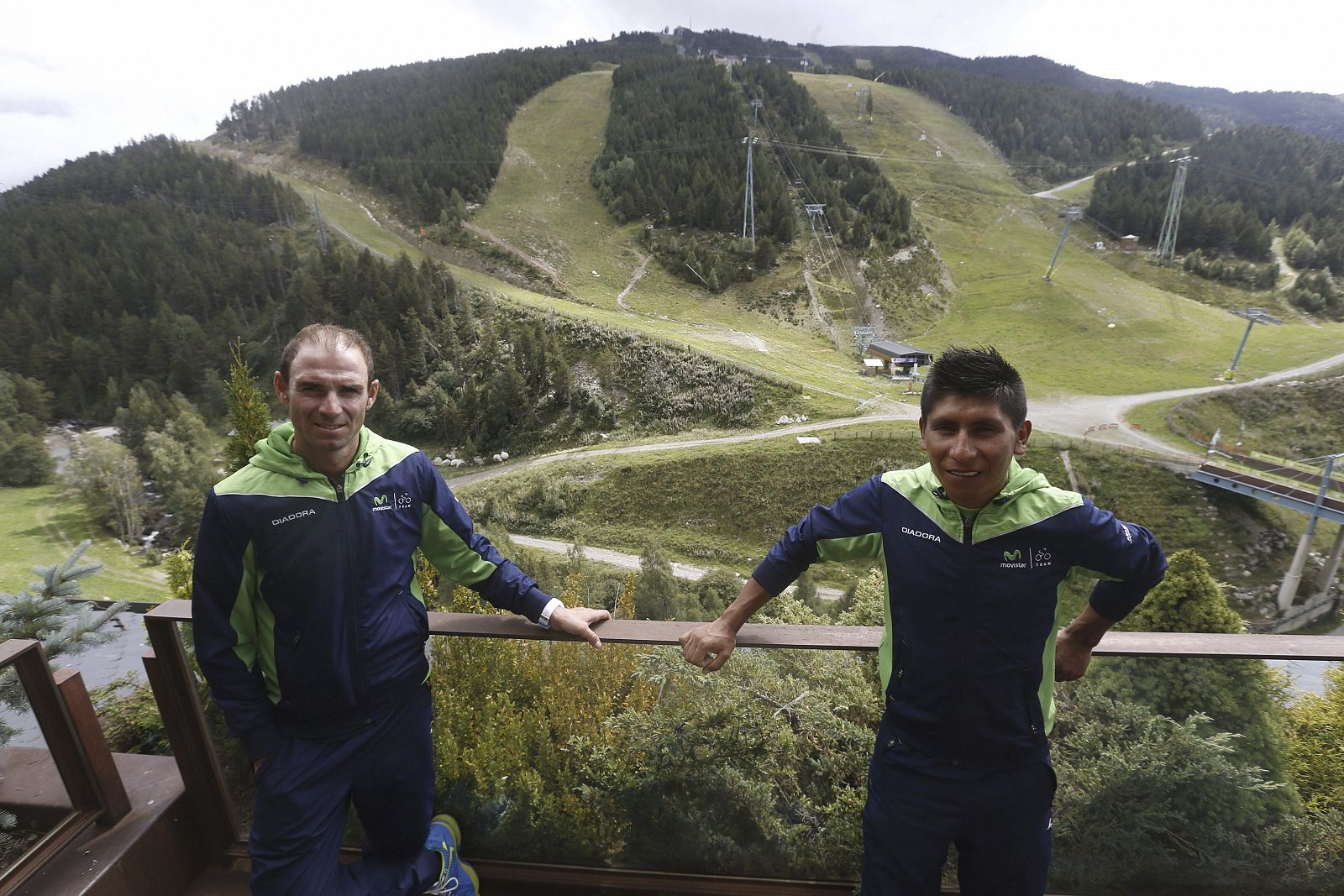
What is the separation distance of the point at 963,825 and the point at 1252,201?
131 meters

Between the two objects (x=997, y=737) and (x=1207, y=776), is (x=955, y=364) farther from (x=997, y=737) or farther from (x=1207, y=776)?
(x=1207, y=776)

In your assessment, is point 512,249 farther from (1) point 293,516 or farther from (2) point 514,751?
(1) point 293,516

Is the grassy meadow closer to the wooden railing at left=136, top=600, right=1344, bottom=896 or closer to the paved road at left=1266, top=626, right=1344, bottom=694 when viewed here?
the wooden railing at left=136, top=600, right=1344, bottom=896

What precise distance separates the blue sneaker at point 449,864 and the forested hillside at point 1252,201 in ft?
322

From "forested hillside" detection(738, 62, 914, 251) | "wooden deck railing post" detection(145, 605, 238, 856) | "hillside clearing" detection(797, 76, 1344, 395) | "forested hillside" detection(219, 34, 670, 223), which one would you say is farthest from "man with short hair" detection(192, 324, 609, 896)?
"forested hillside" detection(219, 34, 670, 223)

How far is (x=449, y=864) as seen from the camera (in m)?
2.79

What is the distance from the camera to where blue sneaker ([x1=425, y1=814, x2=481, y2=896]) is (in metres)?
2.73

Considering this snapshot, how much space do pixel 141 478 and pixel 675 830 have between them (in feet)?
223

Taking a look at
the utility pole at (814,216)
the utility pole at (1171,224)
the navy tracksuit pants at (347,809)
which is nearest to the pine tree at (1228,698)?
the navy tracksuit pants at (347,809)

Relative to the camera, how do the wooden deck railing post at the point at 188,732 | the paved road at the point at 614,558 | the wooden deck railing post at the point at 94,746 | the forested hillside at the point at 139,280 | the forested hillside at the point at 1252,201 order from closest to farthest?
the wooden deck railing post at the point at 94,746 < the wooden deck railing post at the point at 188,732 < the paved road at the point at 614,558 < the forested hillside at the point at 139,280 < the forested hillside at the point at 1252,201

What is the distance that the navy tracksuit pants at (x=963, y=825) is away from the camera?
2.18 meters

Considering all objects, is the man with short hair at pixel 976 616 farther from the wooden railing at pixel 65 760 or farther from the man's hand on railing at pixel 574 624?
the wooden railing at pixel 65 760

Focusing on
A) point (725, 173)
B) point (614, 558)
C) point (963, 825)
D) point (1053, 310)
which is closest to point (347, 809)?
point (963, 825)

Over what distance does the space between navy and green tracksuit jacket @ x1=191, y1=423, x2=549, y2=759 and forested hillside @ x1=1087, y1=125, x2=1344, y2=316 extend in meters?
98.3
